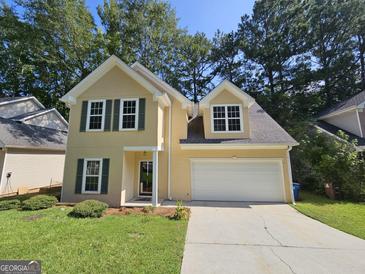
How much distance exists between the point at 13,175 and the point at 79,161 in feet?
21.1

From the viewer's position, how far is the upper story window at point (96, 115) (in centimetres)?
1072

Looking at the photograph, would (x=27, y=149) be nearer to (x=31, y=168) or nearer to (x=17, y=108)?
(x=31, y=168)

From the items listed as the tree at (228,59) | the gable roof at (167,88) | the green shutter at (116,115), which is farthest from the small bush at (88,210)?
the tree at (228,59)

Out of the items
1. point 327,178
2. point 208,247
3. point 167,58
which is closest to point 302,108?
point 327,178

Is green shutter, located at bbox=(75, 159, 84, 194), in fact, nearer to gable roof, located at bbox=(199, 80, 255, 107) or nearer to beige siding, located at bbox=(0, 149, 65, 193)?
beige siding, located at bbox=(0, 149, 65, 193)

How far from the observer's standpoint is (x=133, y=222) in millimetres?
7035

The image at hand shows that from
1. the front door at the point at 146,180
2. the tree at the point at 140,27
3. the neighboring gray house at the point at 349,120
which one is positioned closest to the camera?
the front door at the point at 146,180

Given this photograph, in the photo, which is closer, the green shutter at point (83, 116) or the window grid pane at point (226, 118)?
the green shutter at point (83, 116)

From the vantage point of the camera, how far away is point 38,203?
876cm

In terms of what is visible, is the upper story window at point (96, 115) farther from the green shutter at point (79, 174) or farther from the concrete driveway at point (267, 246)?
the concrete driveway at point (267, 246)

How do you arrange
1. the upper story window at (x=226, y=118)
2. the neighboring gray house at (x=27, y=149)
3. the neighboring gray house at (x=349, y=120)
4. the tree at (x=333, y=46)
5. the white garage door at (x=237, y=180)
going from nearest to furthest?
the white garage door at (x=237, y=180) → the upper story window at (x=226, y=118) → the neighboring gray house at (x=27, y=149) → the neighboring gray house at (x=349, y=120) → the tree at (x=333, y=46)

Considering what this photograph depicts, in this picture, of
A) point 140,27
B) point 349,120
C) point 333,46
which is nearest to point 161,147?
point 349,120

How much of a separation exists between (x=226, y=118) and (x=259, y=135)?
2308mm

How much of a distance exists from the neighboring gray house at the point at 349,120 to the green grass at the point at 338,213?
5.67m
